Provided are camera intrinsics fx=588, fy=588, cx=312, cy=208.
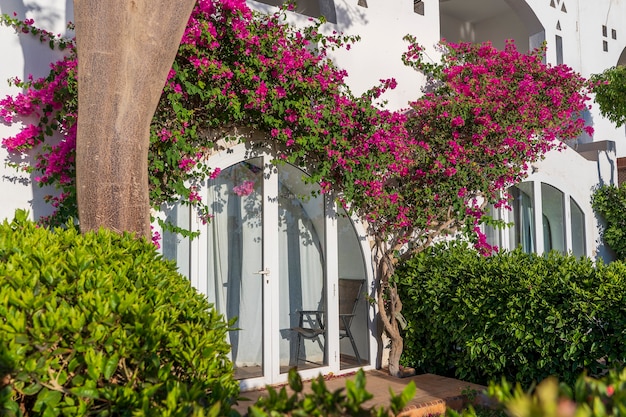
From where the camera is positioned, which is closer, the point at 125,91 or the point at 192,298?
the point at 192,298

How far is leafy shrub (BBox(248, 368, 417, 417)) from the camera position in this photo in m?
1.61

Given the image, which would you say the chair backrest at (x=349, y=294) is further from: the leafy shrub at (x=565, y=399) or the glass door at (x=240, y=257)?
the leafy shrub at (x=565, y=399)

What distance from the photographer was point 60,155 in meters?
5.19

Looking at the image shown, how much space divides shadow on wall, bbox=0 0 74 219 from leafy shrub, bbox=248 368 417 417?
4319mm

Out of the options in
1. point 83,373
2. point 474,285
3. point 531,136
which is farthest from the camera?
point 531,136

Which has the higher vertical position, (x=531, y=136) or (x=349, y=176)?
(x=531, y=136)

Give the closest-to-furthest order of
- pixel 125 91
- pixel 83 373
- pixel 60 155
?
1. pixel 83 373
2. pixel 125 91
3. pixel 60 155

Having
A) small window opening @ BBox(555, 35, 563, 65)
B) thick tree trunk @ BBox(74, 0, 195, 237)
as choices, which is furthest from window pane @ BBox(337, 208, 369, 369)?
small window opening @ BBox(555, 35, 563, 65)

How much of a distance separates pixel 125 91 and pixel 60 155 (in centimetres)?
166

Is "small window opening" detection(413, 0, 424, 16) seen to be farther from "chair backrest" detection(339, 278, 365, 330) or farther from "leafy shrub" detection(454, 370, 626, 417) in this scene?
"leafy shrub" detection(454, 370, 626, 417)

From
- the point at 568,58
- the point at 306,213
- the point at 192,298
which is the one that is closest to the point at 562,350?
the point at 306,213

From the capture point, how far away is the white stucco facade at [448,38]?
17.7ft

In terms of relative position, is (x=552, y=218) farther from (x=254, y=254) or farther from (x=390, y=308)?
(x=254, y=254)

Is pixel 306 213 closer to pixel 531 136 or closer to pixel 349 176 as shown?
pixel 349 176
